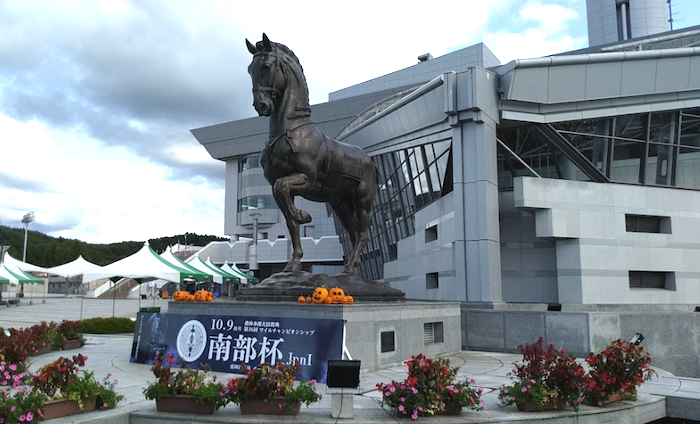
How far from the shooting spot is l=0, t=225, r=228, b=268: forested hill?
4493 inches

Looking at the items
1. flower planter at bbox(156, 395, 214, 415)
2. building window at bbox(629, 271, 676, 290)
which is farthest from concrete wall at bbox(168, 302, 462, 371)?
building window at bbox(629, 271, 676, 290)

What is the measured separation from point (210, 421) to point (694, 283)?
24437 millimetres

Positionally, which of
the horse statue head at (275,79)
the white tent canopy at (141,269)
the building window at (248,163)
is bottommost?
the white tent canopy at (141,269)

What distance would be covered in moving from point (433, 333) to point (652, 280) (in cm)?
1561

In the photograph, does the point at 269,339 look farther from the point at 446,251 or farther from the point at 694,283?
the point at 694,283

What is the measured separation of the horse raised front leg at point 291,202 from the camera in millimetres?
12552

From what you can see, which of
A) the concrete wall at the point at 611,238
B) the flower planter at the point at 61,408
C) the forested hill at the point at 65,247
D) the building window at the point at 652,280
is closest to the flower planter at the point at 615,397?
the flower planter at the point at 61,408

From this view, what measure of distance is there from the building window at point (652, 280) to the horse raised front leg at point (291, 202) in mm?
17550

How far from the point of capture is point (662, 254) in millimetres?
24641

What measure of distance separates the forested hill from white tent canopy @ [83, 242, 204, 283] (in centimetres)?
8972

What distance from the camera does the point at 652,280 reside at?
81.7 ft

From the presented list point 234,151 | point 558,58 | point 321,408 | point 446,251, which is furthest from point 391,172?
point 234,151

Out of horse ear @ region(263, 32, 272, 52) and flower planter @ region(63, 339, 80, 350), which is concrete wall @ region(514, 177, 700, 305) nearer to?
horse ear @ region(263, 32, 272, 52)

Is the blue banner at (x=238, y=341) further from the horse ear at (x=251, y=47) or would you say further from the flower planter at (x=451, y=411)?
the horse ear at (x=251, y=47)
